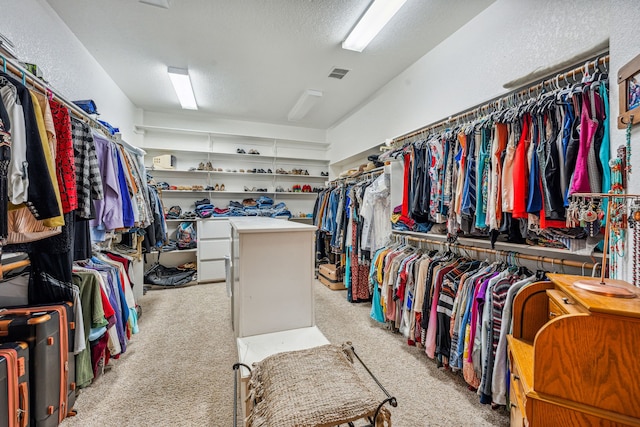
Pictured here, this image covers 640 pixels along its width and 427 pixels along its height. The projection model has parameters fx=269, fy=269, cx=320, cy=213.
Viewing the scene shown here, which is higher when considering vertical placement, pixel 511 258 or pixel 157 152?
pixel 157 152

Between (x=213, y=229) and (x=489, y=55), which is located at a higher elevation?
(x=489, y=55)

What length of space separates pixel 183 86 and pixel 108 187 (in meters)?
2.19

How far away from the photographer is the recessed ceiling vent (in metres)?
3.13

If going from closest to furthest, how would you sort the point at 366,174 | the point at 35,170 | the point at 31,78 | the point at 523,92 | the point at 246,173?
the point at 35,170 → the point at 31,78 → the point at 523,92 → the point at 366,174 → the point at 246,173

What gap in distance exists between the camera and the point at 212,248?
14.3 feet

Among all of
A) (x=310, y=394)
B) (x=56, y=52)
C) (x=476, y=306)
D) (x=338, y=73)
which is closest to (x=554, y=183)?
(x=476, y=306)

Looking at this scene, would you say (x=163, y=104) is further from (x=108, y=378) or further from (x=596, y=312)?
(x=596, y=312)

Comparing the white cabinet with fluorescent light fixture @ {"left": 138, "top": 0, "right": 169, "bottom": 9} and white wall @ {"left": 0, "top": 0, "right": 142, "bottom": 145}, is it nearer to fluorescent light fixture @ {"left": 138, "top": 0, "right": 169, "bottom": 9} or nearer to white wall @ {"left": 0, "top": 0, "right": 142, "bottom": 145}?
fluorescent light fixture @ {"left": 138, "top": 0, "right": 169, "bottom": 9}

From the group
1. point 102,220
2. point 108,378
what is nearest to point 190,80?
point 102,220

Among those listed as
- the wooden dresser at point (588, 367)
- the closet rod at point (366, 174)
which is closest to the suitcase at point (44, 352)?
the wooden dresser at point (588, 367)

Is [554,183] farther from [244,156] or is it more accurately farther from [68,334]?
[244,156]

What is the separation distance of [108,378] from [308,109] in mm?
3900

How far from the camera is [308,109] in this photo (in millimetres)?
4258

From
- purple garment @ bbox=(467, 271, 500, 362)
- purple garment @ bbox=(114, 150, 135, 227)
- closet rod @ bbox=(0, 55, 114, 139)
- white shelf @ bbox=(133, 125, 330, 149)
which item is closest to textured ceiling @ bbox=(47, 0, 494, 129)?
white shelf @ bbox=(133, 125, 330, 149)
